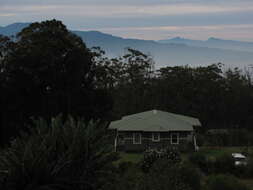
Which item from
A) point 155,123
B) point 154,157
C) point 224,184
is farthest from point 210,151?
point 224,184

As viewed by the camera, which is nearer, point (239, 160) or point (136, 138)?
point (239, 160)

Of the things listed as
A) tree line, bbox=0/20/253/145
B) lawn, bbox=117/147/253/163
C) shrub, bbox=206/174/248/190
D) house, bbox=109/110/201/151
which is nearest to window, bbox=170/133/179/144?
house, bbox=109/110/201/151

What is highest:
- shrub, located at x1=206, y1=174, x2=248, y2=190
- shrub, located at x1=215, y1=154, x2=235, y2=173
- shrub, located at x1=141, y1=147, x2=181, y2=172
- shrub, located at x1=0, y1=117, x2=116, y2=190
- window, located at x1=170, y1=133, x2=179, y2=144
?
shrub, located at x1=0, y1=117, x2=116, y2=190

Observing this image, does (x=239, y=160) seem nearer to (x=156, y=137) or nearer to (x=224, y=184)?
(x=224, y=184)

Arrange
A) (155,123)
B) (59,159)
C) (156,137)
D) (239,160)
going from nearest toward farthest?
1. (59,159)
2. (239,160)
3. (155,123)
4. (156,137)

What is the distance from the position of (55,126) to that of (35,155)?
76.2 inches

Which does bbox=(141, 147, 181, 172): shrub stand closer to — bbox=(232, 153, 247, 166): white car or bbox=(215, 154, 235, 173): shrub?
bbox=(215, 154, 235, 173): shrub

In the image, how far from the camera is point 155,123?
41.8m

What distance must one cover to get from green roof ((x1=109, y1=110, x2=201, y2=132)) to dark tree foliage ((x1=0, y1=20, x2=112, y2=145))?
2073 mm

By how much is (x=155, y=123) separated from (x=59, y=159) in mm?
24029

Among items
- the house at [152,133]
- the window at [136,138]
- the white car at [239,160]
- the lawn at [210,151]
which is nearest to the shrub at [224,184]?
the white car at [239,160]

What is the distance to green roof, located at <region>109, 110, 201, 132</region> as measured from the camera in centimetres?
4125

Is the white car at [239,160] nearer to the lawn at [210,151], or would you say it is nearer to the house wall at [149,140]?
the lawn at [210,151]

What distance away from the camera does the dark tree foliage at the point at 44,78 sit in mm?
39188
